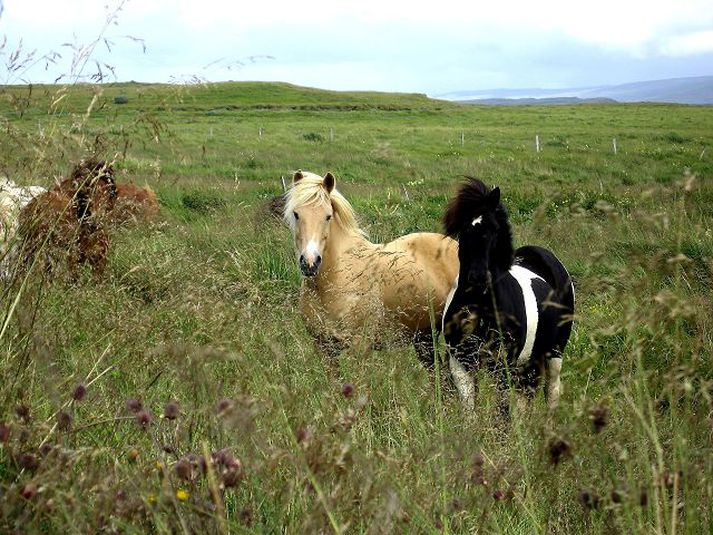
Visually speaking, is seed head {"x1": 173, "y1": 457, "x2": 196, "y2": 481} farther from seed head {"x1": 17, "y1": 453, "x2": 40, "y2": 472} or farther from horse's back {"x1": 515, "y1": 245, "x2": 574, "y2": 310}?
horse's back {"x1": 515, "y1": 245, "x2": 574, "y2": 310}

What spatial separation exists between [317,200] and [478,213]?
1.25 meters

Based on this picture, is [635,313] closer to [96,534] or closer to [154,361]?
[96,534]

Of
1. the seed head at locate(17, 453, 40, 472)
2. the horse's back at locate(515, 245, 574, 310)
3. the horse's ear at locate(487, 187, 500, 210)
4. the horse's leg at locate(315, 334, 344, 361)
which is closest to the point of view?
the seed head at locate(17, 453, 40, 472)

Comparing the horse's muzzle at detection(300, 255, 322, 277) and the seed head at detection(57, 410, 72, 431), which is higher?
the seed head at detection(57, 410, 72, 431)

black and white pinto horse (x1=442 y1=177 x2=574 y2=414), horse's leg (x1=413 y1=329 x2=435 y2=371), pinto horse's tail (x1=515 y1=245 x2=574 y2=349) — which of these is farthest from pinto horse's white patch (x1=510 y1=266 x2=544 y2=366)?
horse's leg (x1=413 y1=329 x2=435 y2=371)

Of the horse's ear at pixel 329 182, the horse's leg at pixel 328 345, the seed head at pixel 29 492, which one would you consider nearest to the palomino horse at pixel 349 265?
the horse's ear at pixel 329 182

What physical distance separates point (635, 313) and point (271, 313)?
287cm

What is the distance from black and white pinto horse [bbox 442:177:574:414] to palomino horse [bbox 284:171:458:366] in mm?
413

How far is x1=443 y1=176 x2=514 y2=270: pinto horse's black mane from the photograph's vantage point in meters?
5.35

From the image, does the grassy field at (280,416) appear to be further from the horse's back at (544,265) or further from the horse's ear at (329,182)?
the horse's ear at (329,182)

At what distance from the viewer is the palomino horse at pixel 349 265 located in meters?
5.66

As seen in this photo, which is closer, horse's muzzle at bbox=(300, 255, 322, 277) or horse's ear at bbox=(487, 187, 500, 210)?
horse's ear at bbox=(487, 187, 500, 210)

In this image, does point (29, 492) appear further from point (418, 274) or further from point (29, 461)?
point (418, 274)

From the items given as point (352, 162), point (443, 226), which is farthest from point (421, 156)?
point (443, 226)
